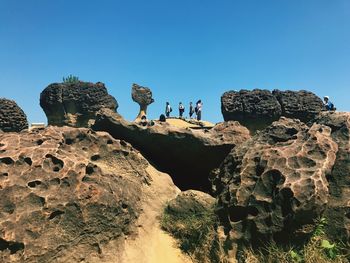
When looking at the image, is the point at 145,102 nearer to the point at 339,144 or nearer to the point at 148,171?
the point at 148,171

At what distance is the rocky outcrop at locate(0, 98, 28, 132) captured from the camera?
15227mm

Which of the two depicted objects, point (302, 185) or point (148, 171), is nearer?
point (302, 185)

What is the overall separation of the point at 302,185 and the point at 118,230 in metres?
2.53

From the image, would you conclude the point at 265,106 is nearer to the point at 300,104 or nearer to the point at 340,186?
the point at 300,104

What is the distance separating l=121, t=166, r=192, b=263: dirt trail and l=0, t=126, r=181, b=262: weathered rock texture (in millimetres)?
22

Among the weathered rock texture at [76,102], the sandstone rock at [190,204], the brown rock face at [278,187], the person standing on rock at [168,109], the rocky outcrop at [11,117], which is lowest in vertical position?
the sandstone rock at [190,204]

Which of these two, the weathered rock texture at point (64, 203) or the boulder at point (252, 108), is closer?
the weathered rock texture at point (64, 203)

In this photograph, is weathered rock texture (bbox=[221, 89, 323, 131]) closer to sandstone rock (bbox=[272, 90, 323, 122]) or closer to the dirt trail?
sandstone rock (bbox=[272, 90, 323, 122])

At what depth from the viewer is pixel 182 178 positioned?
8.57 m

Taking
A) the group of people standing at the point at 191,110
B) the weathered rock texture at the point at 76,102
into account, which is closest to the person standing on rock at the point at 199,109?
the group of people standing at the point at 191,110

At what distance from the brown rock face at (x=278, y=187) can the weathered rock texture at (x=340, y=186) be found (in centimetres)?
12

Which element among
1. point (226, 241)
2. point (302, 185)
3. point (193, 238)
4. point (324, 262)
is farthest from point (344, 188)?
point (193, 238)

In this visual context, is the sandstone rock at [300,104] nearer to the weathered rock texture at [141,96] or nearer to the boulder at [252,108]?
the boulder at [252,108]

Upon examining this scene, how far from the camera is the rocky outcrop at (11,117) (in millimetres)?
15227
